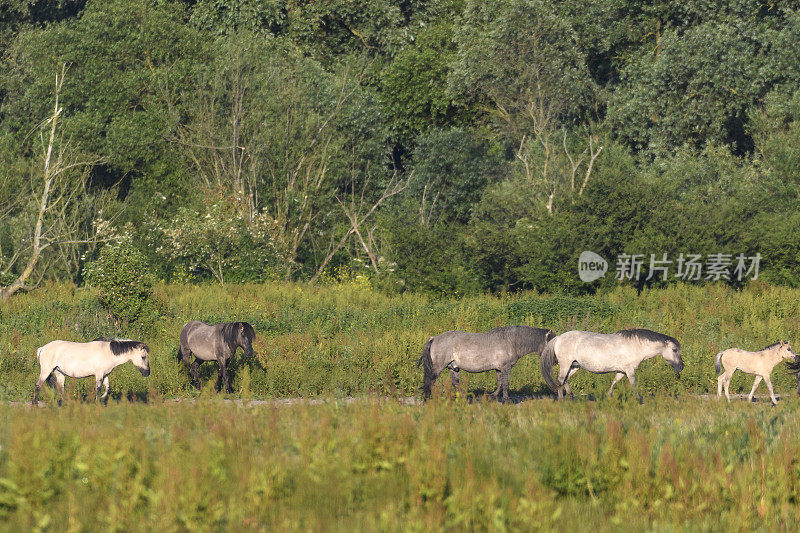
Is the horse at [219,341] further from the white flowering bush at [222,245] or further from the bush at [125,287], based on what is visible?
the white flowering bush at [222,245]

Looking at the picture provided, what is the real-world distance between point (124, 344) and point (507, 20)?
1253 inches

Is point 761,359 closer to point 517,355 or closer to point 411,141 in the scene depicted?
point 517,355

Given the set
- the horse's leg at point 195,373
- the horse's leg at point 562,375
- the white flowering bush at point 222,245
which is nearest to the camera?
the horse's leg at point 562,375

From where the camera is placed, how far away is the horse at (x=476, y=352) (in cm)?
1348

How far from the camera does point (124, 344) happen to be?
1320cm

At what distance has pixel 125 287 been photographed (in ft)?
71.6

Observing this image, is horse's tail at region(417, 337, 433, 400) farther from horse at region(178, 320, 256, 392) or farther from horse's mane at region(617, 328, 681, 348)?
horse at region(178, 320, 256, 392)

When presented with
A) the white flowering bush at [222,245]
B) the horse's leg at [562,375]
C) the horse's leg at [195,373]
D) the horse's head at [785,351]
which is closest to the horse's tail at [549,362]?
the horse's leg at [562,375]

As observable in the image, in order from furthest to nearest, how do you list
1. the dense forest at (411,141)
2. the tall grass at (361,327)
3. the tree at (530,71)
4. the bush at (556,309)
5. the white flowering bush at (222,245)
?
1. the tree at (530,71)
2. the white flowering bush at (222,245)
3. the dense forest at (411,141)
4. the bush at (556,309)
5. the tall grass at (361,327)

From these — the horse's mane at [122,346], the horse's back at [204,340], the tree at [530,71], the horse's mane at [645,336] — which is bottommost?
the horse's back at [204,340]

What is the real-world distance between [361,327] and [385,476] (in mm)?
14013

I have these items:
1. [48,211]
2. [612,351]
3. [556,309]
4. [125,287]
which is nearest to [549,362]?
[612,351]

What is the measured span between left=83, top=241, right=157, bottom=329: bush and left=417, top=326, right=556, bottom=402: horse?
10346 millimetres

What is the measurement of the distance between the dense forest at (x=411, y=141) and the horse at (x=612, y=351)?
14523 mm
